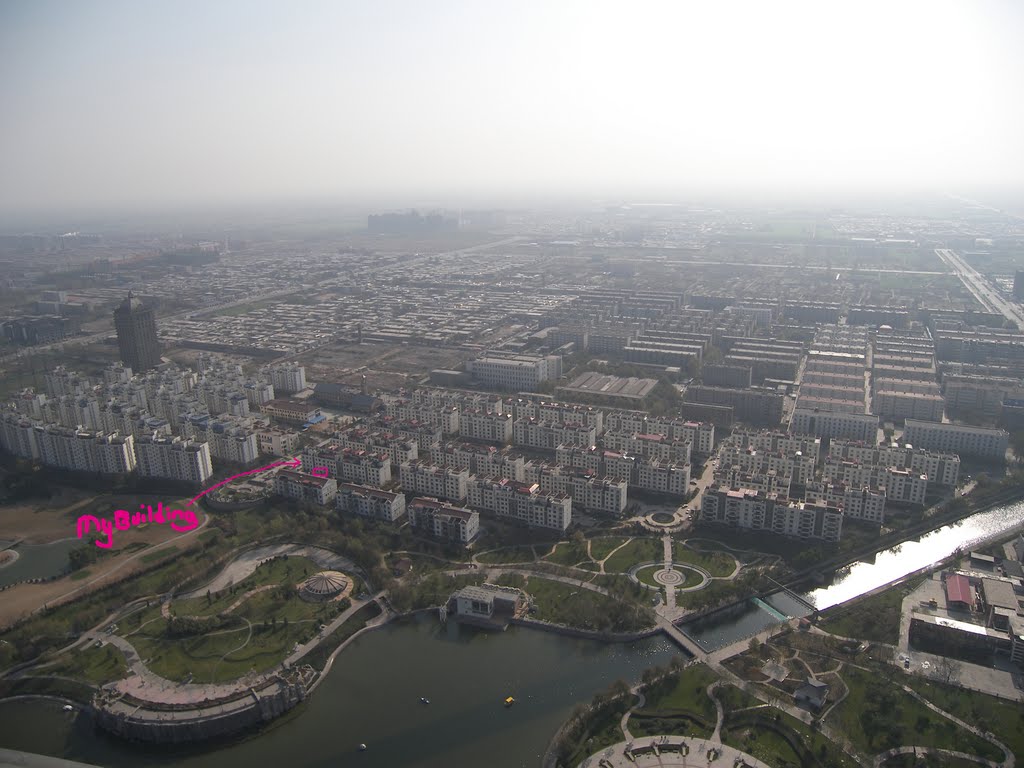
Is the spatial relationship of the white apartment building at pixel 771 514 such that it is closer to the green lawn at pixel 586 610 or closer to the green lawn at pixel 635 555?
the green lawn at pixel 635 555

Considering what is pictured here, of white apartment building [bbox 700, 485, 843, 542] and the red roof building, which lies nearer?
the red roof building

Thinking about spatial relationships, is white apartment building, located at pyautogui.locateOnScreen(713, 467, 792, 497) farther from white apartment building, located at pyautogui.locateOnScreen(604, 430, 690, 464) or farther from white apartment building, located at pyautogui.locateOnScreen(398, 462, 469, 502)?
white apartment building, located at pyautogui.locateOnScreen(398, 462, 469, 502)

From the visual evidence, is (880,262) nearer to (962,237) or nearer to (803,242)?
(803,242)

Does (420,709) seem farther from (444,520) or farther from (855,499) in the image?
(855,499)

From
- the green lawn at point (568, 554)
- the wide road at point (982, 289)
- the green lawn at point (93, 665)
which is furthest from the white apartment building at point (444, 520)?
the wide road at point (982, 289)

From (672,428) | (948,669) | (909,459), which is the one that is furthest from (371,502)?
(909,459)

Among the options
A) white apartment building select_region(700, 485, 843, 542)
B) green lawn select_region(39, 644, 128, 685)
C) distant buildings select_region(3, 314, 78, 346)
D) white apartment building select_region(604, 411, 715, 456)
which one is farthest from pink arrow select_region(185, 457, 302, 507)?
distant buildings select_region(3, 314, 78, 346)

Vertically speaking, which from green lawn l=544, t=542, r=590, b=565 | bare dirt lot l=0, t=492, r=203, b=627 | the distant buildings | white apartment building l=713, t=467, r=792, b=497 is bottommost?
green lawn l=544, t=542, r=590, b=565
